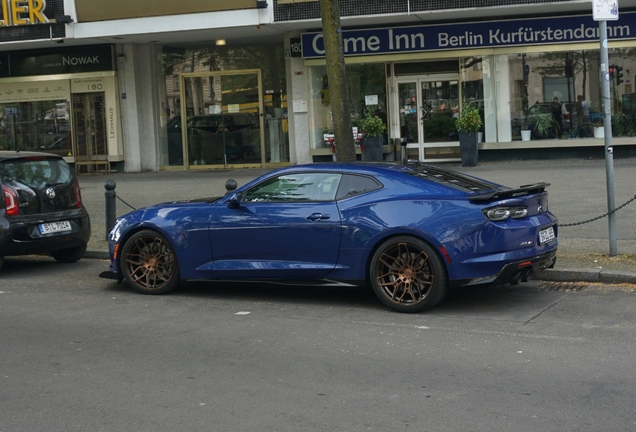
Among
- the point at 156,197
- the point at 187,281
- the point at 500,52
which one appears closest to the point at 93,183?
the point at 156,197

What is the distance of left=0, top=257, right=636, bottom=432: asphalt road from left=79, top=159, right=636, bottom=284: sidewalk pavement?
84 cm

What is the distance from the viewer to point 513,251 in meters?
7.79

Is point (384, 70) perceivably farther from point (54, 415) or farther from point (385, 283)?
point (54, 415)

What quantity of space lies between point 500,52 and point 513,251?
14103 millimetres

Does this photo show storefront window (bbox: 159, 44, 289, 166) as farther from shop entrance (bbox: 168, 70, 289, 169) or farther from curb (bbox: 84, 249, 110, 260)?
curb (bbox: 84, 249, 110, 260)

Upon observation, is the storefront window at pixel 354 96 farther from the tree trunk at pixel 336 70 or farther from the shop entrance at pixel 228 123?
the tree trunk at pixel 336 70

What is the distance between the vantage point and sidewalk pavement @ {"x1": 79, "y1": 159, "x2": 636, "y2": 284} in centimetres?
969

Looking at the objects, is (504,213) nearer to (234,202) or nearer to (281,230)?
(281,230)

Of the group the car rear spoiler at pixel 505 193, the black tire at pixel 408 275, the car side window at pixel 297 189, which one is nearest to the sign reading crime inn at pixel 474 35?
the car side window at pixel 297 189

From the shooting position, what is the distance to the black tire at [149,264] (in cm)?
927

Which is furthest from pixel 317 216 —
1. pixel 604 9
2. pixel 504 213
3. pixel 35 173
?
pixel 35 173

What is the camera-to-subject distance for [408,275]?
805cm

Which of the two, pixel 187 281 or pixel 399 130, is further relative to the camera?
pixel 399 130

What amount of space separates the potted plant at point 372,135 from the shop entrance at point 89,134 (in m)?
7.33
